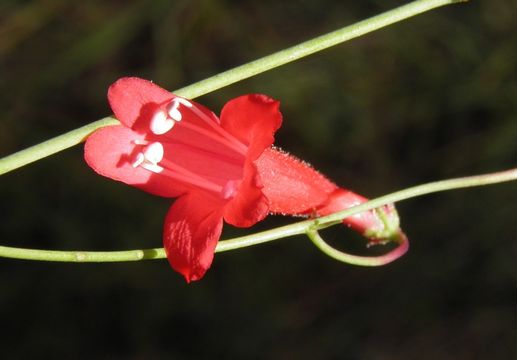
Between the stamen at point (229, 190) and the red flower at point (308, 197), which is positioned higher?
the red flower at point (308, 197)

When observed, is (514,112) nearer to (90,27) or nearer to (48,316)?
(90,27)

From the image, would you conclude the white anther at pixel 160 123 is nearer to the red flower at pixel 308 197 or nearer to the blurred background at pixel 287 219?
the red flower at pixel 308 197

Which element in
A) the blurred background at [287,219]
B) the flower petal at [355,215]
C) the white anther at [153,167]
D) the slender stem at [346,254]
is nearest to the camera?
the slender stem at [346,254]

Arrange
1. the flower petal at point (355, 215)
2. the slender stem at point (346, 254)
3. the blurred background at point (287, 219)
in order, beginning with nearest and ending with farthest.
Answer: the slender stem at point (346, 254) < the flower petal at point (355, 215) < the blurred background at point (287, 219)

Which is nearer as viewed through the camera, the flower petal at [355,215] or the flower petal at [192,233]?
the flower petal at [192,233]

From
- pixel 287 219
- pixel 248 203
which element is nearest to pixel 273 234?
pixel 248 203

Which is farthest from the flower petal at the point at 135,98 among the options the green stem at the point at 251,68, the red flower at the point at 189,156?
the green stem at the point at 251,68

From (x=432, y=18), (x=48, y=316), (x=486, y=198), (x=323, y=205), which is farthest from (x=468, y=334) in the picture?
(x=323, y=205)
